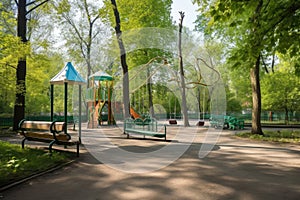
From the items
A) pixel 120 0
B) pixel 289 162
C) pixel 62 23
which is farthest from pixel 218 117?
pixel 62 23

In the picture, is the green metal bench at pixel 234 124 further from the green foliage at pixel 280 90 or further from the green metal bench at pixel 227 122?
the green foliage at pixel 280 90

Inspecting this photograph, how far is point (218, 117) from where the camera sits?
1878 cm

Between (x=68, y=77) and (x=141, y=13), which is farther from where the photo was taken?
(x=141, y=13)

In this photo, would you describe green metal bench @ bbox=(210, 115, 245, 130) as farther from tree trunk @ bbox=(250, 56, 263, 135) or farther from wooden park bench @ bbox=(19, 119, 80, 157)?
wooden park bench @ bbox=(19, 119, 80, 157)

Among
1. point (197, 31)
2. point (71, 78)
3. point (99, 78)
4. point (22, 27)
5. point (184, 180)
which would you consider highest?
point (197, 31)

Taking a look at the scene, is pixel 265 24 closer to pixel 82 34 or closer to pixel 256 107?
pixel 256 107

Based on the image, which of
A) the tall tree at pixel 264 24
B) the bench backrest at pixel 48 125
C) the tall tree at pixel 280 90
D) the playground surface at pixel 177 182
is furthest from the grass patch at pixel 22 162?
the tall tree at pixel 280 90

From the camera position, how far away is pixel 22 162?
570 centimetres

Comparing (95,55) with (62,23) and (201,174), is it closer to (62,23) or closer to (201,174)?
(62,23)

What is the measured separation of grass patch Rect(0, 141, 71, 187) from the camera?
4.79m

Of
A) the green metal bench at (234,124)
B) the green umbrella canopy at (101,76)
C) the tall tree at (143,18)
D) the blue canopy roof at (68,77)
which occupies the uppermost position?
the tall tree at (143,18)

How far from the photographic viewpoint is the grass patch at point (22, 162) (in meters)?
4.79

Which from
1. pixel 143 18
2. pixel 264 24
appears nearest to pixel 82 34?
pixel 143 18

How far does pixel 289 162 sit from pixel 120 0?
13463 millimetres
